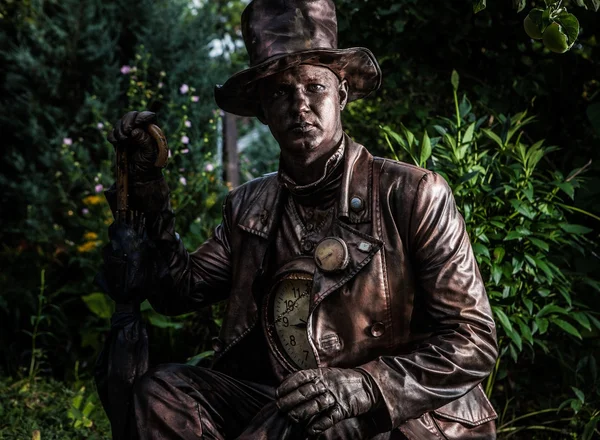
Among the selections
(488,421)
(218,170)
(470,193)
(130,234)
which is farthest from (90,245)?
(488,421)

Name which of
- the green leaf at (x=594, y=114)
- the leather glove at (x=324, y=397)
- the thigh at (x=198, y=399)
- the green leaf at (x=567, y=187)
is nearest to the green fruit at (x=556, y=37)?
the leather glove at (x=324, y=397)

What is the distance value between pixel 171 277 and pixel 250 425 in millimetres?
688

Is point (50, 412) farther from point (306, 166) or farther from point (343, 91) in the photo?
point (343, 91)

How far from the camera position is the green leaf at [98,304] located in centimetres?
627

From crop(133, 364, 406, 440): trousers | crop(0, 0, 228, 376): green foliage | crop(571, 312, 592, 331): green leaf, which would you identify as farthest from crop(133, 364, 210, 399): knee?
crop(0, 0, 228, 376): green foliage

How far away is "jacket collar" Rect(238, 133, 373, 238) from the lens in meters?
3.37

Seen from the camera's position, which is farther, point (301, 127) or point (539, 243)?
point (539, 243)

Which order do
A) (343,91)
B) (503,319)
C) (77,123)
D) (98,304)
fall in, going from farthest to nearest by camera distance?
(77,123)
(98,304)
(503,319)
(343,91)

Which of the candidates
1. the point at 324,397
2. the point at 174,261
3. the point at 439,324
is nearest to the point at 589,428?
the point at 439,324

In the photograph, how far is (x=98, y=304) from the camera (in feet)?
20.6

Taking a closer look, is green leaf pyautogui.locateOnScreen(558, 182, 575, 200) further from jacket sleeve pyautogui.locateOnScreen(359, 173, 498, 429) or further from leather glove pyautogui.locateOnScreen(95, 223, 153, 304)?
leather glove pyautogui.locateOnScreen(95, 223, 153, 304)

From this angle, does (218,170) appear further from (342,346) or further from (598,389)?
(342,346)

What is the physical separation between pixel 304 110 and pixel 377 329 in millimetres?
776

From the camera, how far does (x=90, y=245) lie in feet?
21.7
